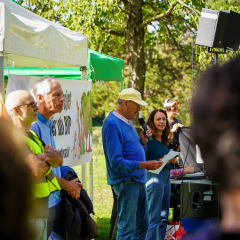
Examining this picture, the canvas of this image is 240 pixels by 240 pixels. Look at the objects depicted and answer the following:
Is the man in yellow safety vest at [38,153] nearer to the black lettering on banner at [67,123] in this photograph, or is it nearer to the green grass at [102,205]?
the black lettering on banner at [67,123]

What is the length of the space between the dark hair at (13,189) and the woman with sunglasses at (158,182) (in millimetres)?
3087

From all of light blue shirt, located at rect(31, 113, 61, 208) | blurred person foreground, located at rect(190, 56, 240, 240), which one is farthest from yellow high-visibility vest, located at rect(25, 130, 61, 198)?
blurred person foreground, located at rect(190, 56, 240, 240)

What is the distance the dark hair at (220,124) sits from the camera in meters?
0.63

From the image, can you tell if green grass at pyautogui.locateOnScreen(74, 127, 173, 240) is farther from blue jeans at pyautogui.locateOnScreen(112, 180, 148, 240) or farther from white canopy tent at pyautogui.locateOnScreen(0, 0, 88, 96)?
white canopy tent at pyautogui.locateOnScreen(0, 0, 88, 96)

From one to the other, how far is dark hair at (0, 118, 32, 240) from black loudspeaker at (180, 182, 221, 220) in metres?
2.89

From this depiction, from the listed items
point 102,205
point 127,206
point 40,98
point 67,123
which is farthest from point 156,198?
point 102,205

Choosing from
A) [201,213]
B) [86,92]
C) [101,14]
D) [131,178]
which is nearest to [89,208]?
[131,178]

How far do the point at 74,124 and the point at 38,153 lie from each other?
4.84ft

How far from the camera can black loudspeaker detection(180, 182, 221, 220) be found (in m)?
3.41

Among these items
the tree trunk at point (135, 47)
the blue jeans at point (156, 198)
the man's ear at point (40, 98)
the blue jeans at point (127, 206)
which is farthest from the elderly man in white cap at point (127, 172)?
the tree trunk at point (135, 47)

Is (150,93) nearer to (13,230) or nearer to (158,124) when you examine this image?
(158,124)

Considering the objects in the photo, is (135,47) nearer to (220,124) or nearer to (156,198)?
(156,198)

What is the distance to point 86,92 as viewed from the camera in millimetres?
3959

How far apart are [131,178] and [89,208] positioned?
575mm
